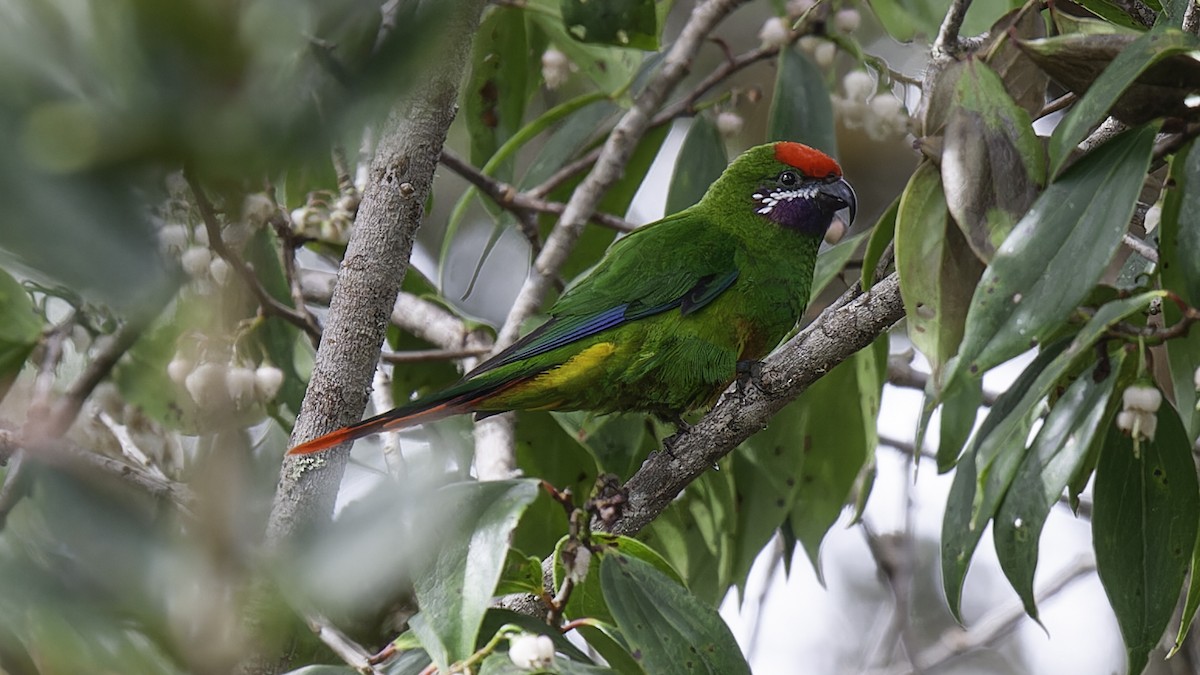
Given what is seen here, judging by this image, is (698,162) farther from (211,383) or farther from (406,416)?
(211,383)

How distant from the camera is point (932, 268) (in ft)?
6.93

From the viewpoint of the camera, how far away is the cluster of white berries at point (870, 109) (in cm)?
377

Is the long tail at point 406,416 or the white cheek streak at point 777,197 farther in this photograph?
the white cheek streak at point 777,197

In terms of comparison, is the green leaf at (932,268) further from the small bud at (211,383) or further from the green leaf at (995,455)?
the small bud at (211,383)

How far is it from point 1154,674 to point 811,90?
8.17 ft

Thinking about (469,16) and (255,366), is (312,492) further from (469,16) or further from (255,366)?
(469,16)

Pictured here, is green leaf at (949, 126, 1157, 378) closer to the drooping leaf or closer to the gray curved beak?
the drooping leaf

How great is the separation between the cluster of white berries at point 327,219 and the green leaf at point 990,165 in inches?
69.7

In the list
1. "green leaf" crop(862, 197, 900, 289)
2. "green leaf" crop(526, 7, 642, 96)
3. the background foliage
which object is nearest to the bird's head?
the background foliage

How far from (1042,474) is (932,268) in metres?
0.39

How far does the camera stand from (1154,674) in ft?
14.6

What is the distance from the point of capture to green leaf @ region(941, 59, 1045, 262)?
1.98 m

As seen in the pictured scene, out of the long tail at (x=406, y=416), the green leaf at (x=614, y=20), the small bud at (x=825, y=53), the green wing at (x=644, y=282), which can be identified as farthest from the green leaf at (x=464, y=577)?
the small bud at (x=825, y=53)

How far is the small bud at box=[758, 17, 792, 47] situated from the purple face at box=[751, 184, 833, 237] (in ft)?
1.52
